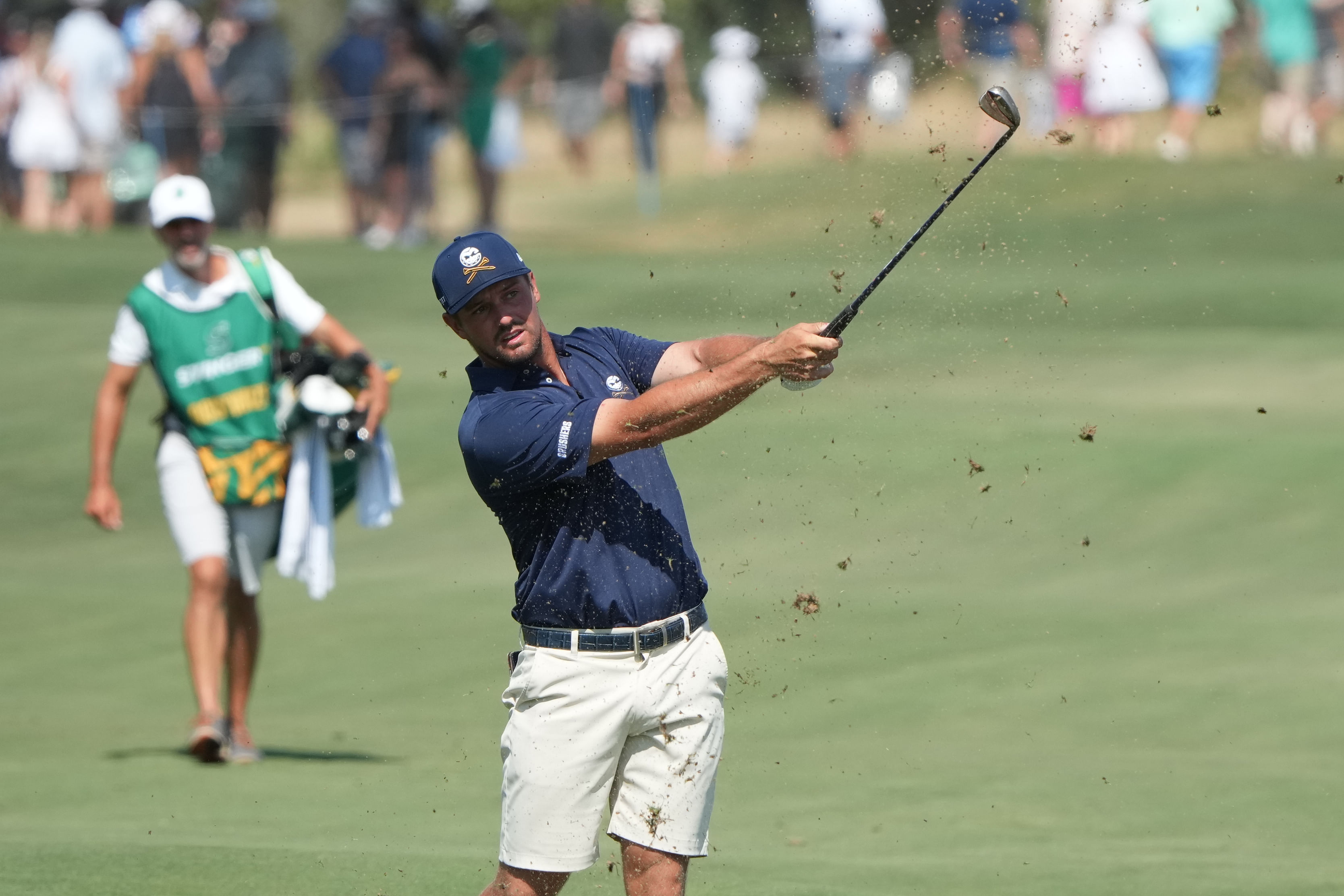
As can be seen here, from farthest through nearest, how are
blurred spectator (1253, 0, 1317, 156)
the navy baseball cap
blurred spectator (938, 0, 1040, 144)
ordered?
blurred spectator (1253, 0, 1317, 156) < blurred spectator (938, 0, 1040, 144) < the navy baseball cap

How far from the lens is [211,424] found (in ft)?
29.0

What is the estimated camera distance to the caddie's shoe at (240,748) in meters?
8.85

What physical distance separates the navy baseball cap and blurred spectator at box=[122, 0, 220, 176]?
53.1 feet

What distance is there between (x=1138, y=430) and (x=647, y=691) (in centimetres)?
858

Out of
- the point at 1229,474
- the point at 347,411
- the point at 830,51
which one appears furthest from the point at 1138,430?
the point at 830,51

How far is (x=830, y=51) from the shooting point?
20.2 meters

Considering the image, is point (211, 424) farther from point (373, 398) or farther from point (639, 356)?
point (639, 356)

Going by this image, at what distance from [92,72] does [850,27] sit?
7.34 meters

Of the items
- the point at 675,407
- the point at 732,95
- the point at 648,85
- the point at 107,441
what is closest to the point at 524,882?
the point at 675,407

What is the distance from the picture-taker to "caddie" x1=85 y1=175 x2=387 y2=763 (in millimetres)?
8805

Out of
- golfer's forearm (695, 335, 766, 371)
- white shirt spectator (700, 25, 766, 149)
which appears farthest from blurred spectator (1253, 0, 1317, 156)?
golfer's forearm (695, 335, 766, 371)

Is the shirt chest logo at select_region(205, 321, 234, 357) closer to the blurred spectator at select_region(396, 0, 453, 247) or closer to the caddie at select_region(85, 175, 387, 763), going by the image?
the caddie at select_region(85, 175, 387, 763)

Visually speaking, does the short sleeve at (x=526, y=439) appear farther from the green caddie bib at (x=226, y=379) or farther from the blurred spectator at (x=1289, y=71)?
the blurred spectator at (x=1289, y=71)

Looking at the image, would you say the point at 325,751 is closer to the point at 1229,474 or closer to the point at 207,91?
the point at 1229,474
